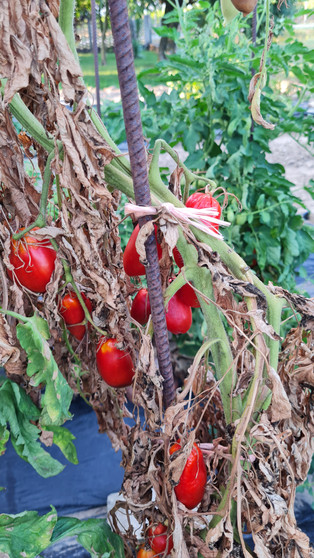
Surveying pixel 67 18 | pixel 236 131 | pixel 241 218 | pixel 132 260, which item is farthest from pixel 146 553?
pixel 236 131

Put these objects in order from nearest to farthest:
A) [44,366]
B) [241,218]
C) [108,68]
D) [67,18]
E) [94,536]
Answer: [67,18] < [44,366] < [94,536] < [241,218] < [108,68]

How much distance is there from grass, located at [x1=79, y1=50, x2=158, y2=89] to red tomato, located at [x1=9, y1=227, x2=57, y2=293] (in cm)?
733

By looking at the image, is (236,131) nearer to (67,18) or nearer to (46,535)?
(67,18)

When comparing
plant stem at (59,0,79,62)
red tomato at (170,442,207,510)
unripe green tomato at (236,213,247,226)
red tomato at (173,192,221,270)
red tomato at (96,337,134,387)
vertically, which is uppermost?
plant stem at (59,0,79,62)

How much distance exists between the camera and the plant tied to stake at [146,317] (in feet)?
1.65

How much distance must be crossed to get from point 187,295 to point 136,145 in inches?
8.4

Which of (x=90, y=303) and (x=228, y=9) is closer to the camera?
(x=228, y=9)

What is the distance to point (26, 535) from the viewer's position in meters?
0.67

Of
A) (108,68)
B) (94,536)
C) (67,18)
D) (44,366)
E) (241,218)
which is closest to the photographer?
(67,18)

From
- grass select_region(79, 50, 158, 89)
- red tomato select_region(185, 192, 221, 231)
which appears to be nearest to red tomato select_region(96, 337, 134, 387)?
red tomato select_region(185, 192, 221, 231)

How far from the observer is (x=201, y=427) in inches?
27.5

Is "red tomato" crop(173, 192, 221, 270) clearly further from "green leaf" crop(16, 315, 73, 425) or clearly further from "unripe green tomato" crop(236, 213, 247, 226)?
"unripe green tomato" crop(236, 213, 247, 226)

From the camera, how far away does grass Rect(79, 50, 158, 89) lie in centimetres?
915

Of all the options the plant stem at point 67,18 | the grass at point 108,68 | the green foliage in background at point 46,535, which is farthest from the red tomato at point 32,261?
the grass at point 108,68
